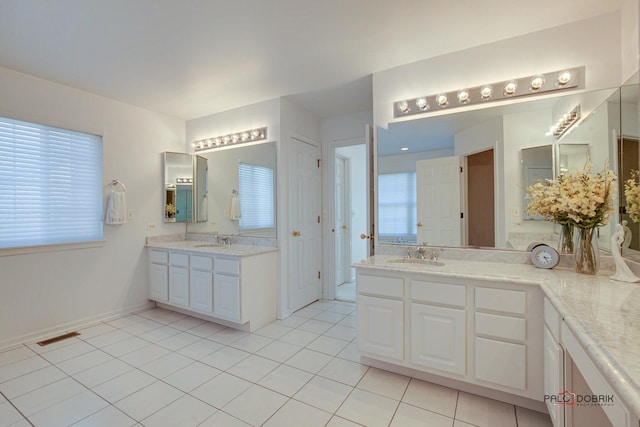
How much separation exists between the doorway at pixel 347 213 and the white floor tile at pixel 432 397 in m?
1.96

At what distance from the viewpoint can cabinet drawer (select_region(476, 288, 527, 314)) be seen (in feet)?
5.46

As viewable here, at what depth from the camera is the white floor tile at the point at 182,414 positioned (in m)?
1.65

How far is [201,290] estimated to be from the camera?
3.09m

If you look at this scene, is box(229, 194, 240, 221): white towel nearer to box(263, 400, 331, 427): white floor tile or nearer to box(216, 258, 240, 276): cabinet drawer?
box(216, 258, 240, 276): cabinet drawer

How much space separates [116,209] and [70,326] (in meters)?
Result: 1.30

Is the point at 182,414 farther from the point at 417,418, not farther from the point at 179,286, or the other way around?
the point at 179,286

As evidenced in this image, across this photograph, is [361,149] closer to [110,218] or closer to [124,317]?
[110,218]

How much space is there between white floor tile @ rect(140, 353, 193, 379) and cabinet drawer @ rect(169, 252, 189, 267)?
1.04m

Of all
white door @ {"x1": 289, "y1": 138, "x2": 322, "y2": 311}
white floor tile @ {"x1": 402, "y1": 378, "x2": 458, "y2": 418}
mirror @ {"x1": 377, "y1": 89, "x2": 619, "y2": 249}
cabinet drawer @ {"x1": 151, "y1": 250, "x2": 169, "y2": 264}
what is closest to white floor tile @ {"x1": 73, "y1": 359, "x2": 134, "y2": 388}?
cabinet drawer @ {"x1": 151, "y1": 250, "x2": 169, "y2": 264}

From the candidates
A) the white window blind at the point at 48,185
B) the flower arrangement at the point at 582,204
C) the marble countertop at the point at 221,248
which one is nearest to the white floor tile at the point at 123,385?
the marble countertop at the point at 221,248

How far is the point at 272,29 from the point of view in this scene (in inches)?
80.2

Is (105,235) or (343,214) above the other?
(343,214)

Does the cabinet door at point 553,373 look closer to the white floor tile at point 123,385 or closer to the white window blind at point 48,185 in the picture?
the white floor tile at point 123,385

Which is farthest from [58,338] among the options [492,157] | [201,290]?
[492,157]
